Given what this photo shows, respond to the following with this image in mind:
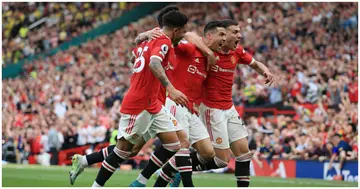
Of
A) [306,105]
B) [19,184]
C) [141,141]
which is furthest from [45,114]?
[141,141]

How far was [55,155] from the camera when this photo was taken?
24344 mm

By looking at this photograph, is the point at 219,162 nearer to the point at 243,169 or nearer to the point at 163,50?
the point at 243,169

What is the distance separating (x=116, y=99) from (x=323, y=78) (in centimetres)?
786

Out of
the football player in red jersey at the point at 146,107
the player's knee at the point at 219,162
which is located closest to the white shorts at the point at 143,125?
the football player in red jersey at the point at 146,107

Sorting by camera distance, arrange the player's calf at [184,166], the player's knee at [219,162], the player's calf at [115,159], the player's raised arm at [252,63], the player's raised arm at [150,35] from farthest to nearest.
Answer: the player's raised arm at [252,63], the player's knee at [219,162], the player's calf at [184,166], the player's calf at [115,159], the player's raised arm at [150,35]

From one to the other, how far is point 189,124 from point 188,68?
0.75 m

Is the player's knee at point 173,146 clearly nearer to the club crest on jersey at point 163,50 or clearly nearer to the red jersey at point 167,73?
the red jersey at point 167,73

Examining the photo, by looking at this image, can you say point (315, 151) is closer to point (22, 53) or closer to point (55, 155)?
point (55, 155)

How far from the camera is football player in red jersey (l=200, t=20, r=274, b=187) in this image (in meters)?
10.9

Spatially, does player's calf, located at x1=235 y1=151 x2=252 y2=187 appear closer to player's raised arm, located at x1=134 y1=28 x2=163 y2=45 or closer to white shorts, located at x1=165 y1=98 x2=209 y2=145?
white shorts, located at x1=165 y1=98 x2=209 y2=145

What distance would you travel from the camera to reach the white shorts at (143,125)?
382 inches

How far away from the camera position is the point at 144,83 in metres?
9.68

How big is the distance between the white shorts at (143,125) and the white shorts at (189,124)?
2.13 ft

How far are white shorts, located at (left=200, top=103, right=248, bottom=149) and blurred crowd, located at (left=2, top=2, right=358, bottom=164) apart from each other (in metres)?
7.49
